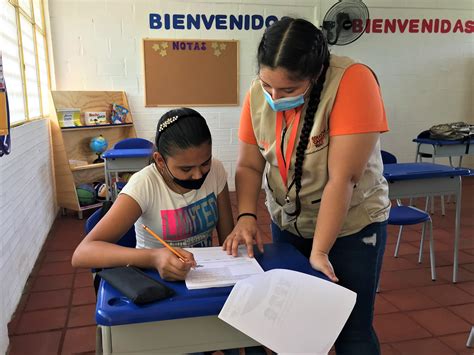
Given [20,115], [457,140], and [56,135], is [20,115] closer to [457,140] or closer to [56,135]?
[56,135]

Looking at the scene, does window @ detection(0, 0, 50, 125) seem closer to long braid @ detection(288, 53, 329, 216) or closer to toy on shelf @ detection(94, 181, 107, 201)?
toy on shelf @ detection(94, 181, 107, 201)

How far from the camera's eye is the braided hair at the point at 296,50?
921 millimetres

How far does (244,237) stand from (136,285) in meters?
0.34

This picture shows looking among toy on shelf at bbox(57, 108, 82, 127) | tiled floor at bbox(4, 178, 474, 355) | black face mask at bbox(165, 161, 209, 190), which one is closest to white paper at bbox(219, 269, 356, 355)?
black face mask at bbox(165, 161, 209, 190)

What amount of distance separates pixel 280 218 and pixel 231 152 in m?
3.79

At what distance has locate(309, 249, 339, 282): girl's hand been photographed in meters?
0.93

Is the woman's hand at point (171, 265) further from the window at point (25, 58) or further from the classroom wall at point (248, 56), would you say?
the classroom wall at point (248, 56)

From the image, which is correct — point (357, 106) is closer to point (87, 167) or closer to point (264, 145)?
point (264, 145)

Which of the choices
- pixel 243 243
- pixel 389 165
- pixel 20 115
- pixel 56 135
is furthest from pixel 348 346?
pixel 56 135

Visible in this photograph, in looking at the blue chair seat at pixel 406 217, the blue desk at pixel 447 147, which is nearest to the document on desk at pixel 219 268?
the blue chair seat at pixel 406 217

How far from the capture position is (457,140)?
3891 millimetres

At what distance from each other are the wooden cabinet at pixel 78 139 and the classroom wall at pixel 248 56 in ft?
0.51

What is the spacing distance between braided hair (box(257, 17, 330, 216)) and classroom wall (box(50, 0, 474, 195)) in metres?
3.43

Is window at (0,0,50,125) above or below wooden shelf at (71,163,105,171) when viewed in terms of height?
above
